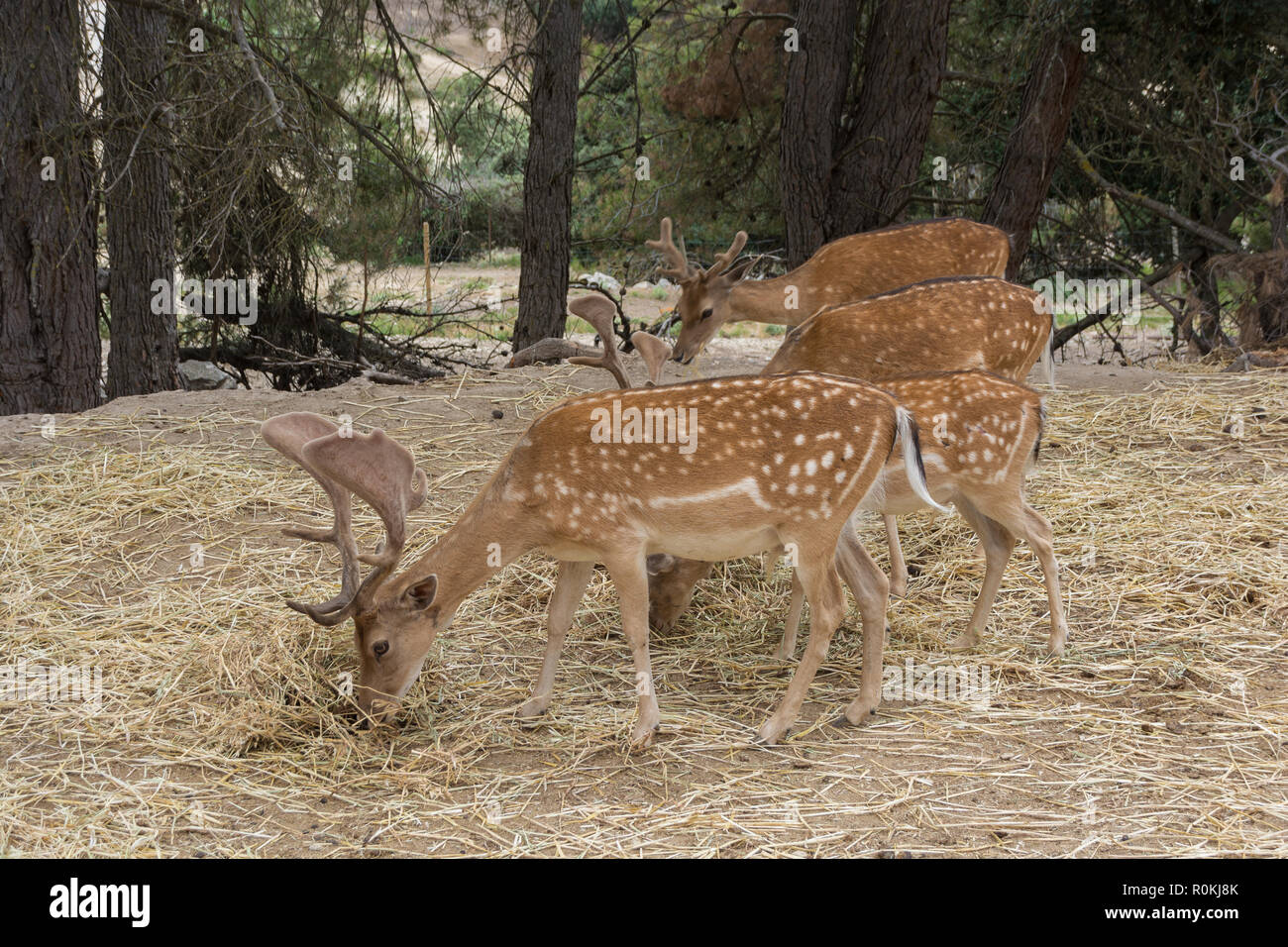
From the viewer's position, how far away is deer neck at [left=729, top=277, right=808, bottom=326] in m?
7.27

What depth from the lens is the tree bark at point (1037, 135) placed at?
28.0 feet

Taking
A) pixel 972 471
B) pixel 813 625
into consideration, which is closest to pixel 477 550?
pixel 813 625

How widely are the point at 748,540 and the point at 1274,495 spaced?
11.5ft

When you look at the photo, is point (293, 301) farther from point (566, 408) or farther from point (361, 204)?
point (566, 408)

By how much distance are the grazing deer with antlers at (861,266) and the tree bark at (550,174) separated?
2929mm

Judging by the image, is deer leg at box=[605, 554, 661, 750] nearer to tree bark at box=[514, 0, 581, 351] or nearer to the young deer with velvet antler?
the young deer with velvet antler

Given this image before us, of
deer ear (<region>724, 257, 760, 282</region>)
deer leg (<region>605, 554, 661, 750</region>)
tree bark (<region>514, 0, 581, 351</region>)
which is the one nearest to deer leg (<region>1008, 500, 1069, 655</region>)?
deer leg (<region>605, 554, 661, 750</region>)

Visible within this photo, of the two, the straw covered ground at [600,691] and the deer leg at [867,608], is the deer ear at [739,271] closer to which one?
the straw covered ground at [600,691]

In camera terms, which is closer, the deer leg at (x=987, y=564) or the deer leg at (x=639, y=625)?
the deer leg at (x=639, y=625)

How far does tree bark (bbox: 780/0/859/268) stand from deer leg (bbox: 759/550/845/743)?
500 centimetres

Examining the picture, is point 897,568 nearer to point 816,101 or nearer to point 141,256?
point 816,101

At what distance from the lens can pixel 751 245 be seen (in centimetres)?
1545

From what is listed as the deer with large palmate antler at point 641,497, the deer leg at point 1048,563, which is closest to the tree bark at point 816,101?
the deer leg at point 1048,563
